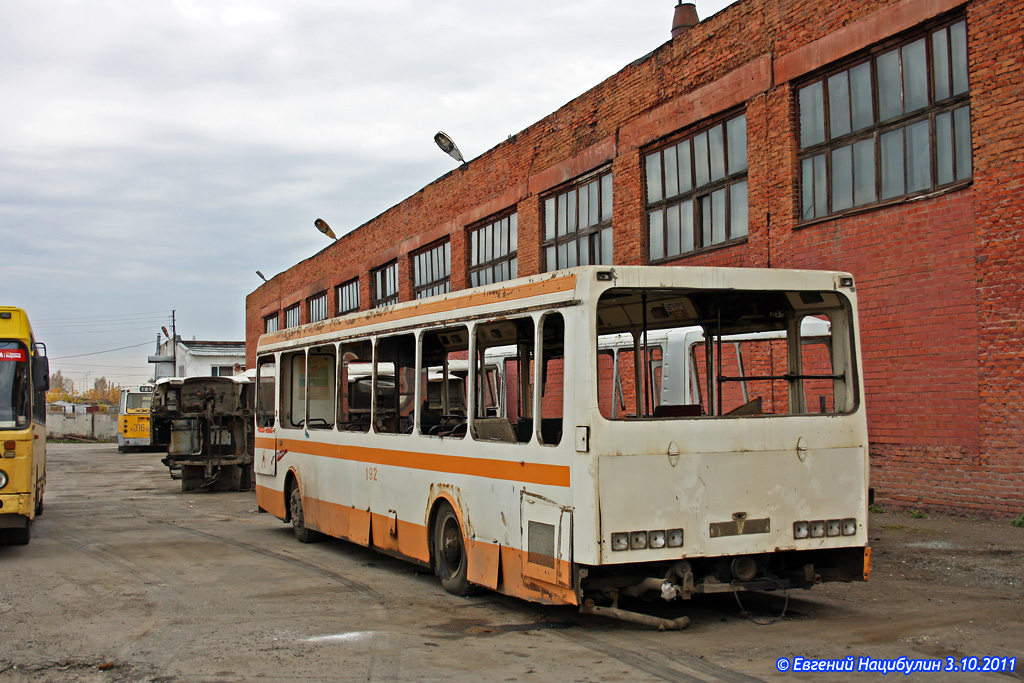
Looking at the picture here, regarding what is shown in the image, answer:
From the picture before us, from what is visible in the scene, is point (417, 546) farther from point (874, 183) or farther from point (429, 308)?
point (874, 183)

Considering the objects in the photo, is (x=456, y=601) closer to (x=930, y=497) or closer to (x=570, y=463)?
(x=570, y=463)

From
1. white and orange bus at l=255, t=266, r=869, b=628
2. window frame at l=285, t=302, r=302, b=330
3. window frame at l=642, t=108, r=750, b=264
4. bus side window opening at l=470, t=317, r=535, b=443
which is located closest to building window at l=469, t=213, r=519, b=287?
window frame at l=642, t=108, r=750, b=264

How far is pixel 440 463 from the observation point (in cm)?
905

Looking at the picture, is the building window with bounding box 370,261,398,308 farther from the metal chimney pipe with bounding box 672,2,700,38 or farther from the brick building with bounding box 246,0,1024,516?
the metal chimney pipe with bounding box 672,2,700,38

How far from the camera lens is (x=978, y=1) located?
41.4 feet

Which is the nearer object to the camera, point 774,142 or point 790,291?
point 790,291

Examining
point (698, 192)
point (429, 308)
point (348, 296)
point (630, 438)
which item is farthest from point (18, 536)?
point (348, 296)

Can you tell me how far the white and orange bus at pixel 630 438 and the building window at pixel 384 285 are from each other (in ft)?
74.9

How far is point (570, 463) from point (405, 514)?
329 centimetres

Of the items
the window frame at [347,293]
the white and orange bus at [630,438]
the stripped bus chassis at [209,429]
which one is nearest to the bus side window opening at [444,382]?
the white and orange bus at [630,438]

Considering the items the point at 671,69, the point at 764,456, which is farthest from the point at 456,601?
the point at 671,69

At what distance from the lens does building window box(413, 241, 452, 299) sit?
2856 cm

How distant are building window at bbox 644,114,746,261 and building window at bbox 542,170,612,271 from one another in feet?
5.30

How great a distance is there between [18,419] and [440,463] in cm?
567
